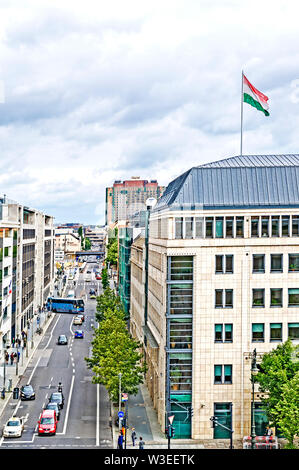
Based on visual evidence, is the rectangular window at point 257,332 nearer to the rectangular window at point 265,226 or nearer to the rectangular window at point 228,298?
the rectangular window at point 228,298

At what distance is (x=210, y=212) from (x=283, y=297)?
7816 millimetres

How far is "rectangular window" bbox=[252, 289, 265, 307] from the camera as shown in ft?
121

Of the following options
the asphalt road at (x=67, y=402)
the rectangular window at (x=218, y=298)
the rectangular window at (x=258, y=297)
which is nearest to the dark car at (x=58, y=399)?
the asphalt road at (x=67, y=402)

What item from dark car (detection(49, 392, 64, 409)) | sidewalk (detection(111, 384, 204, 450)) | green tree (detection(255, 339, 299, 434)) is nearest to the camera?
green tree (detection(255, 339, 299, 434))

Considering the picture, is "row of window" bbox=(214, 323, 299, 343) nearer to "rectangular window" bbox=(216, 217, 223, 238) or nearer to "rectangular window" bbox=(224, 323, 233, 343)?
"rectangular window" bbox=(224, 323, 233, 343)

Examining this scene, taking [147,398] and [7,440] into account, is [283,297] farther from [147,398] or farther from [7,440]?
[7,440]

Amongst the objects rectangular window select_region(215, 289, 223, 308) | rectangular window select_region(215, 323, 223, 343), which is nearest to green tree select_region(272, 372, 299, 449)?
rectangular window select_region(215, 323, 223, 343)

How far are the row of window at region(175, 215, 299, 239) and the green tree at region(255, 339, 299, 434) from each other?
7.72m

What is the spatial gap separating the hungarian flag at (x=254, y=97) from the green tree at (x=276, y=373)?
17322 millimetres

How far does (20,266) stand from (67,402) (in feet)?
125

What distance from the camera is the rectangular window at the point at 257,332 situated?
3684cm

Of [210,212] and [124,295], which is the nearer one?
[210,212]

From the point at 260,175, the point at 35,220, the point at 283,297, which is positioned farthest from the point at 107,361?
the point at 35,220
